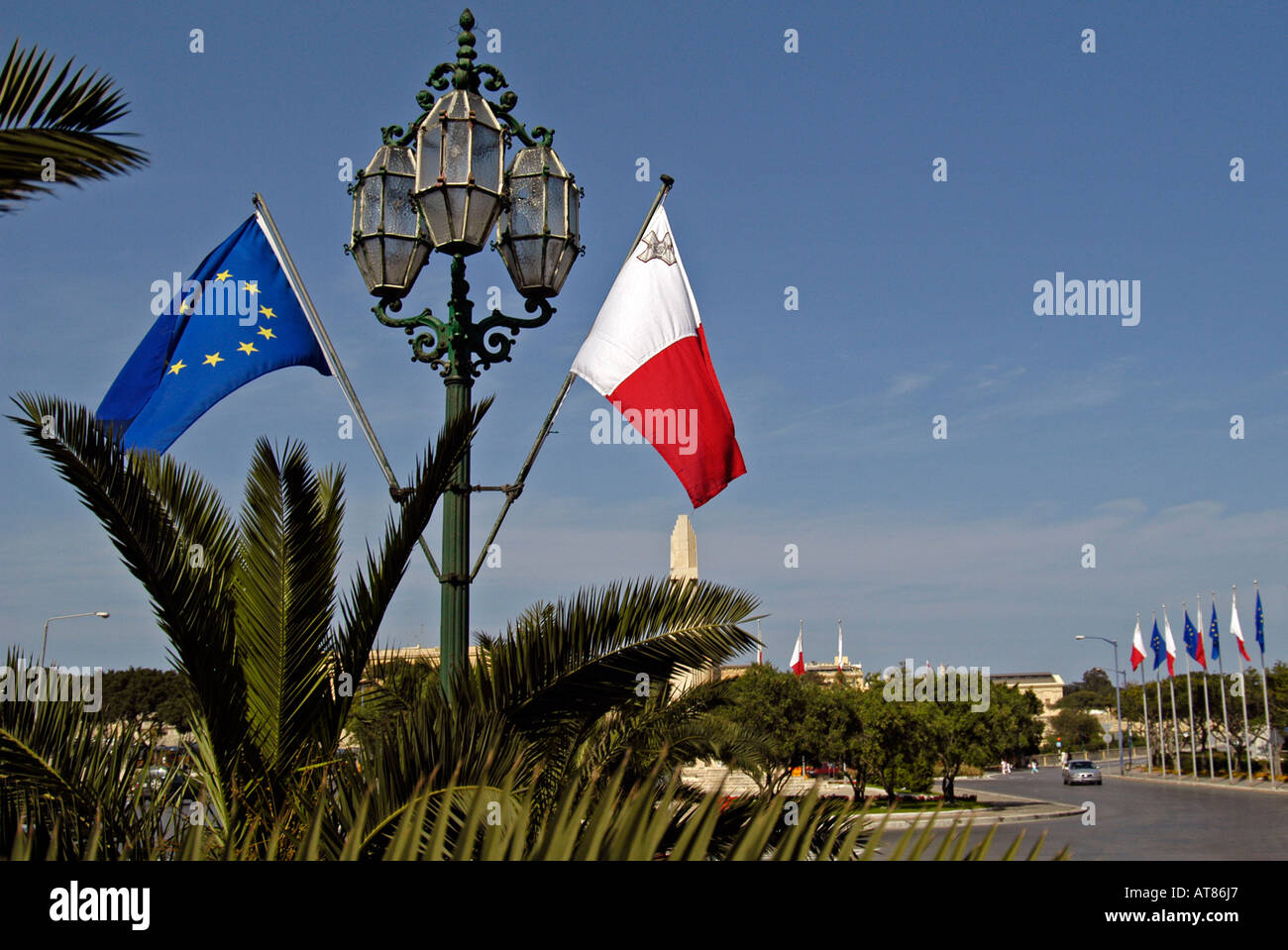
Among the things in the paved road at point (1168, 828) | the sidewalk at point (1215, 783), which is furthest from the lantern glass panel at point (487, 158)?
the sidewalk at point (1215, 783)

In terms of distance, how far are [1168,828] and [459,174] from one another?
2514cm

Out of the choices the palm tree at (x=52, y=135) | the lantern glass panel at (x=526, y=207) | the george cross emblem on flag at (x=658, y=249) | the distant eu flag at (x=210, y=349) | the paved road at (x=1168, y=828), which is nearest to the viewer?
the palm tree at (x=52, y=135)

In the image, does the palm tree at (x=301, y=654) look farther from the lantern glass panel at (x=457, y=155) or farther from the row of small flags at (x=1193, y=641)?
the row of small flags at (x=1193, y=641)

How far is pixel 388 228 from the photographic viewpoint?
6.51 meters

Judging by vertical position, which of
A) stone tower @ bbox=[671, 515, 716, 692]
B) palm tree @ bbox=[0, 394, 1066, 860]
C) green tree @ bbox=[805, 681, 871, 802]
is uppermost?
stone tower @ bbox=[671, 515, 716, 692]

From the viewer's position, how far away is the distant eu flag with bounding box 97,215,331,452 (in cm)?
722

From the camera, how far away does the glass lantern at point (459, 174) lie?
606 cm

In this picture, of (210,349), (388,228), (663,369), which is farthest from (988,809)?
(388,228)

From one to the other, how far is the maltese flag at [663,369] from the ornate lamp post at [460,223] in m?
1.03

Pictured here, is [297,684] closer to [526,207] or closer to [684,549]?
[526,207]

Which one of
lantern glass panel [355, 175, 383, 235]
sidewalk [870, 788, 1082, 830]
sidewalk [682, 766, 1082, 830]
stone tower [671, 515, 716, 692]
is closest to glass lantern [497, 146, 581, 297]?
lantern glass panel [355, 175, 383, 235]

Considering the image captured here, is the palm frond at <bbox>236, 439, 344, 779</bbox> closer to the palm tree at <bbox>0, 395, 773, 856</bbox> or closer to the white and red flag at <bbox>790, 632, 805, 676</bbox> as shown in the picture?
the palm tree at <bbox>0, 395, 773, 856</bbox>

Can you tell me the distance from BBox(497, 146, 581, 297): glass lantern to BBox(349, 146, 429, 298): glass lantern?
0.50 m
